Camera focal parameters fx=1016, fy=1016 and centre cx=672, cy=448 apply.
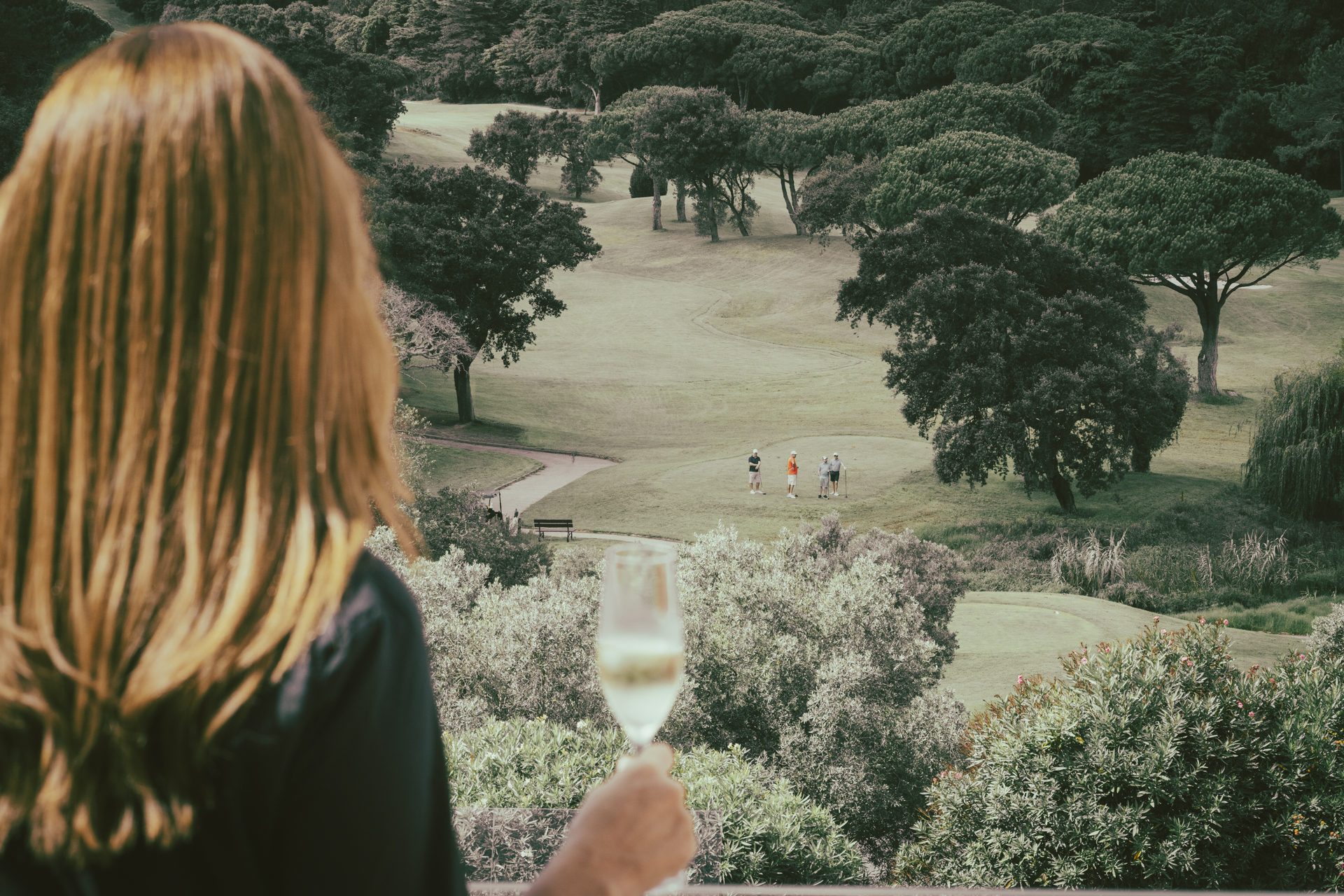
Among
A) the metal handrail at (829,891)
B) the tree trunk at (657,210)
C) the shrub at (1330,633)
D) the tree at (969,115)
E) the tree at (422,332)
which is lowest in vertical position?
the shrub at (1330,633)

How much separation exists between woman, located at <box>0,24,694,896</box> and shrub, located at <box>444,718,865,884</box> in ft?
15.3

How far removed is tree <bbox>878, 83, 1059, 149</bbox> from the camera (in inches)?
1513

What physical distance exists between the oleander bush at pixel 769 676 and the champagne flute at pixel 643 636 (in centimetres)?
818

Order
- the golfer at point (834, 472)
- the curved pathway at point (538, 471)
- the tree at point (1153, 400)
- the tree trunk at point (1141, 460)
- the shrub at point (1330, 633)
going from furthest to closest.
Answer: the curved pathway at point (538, 471)
the golfer at point (834, 472)
the tree trunk at point (1141, 460)
the tree at point (1153, 400)
the shrub at point (1330, 633)

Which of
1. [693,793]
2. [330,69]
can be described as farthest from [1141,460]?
[330,69]

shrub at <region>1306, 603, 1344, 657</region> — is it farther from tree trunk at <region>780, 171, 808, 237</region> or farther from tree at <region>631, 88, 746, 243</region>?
tree at <region>631, 88, 746, 243</region>

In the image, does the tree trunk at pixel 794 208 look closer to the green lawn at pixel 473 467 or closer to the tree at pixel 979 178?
the tree at pixel 979 178

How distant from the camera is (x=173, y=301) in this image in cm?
79

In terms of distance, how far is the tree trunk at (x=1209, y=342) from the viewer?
→ 2938cm

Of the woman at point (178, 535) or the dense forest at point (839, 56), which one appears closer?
the woman at point (178, 535)

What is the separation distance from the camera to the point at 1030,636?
1691cm

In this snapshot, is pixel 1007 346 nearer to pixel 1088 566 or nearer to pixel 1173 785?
pixel 1088 566

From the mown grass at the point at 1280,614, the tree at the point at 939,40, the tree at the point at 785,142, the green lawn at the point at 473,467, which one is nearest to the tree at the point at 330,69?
the green lawn at the point at 473,467

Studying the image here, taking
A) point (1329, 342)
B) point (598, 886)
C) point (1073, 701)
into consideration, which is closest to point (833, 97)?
point (1329, 342)
